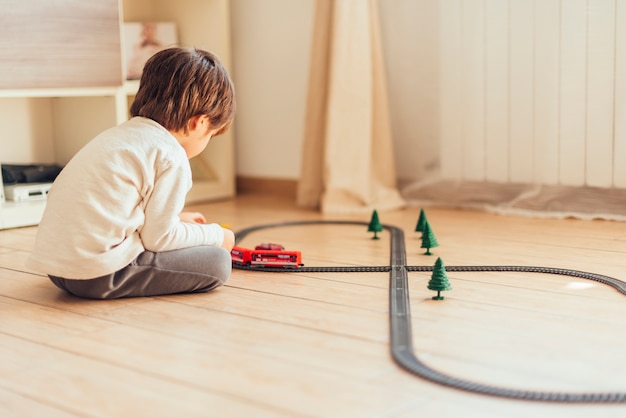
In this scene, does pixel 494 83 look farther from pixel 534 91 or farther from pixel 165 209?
pixel 165 209

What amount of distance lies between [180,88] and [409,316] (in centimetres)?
58

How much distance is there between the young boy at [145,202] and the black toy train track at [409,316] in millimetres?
253

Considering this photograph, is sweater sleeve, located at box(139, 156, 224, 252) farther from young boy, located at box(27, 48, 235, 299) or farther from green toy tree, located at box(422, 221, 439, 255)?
green toy tree, located at box(422, 221, 439, 255)

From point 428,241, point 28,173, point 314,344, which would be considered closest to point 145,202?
point 314,344

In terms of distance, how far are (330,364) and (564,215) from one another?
4.51 ft

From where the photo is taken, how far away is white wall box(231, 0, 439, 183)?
2533 mm

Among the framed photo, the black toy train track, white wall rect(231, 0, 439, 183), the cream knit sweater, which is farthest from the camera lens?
the framed photo

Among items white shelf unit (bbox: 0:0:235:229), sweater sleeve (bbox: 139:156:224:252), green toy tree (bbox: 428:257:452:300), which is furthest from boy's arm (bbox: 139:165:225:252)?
white shelf unit (bbox: 0:0:235:229)

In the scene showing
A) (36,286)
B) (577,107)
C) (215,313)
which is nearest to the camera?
(215,313)

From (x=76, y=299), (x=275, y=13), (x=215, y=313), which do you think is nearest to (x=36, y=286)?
(x=76, y=299)

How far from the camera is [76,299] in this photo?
147cm

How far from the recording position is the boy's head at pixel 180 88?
1448 mm

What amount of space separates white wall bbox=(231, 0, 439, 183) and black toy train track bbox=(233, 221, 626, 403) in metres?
0.50

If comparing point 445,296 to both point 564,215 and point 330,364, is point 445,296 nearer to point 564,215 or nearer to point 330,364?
point 330,364
